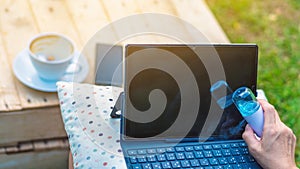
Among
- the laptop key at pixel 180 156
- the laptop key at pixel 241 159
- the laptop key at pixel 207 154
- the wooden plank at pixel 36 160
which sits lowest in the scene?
the wooden plank at pixel 36 160

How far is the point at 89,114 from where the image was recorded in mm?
1048

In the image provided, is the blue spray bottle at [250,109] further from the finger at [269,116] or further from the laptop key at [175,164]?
the laptop key at [175,164]

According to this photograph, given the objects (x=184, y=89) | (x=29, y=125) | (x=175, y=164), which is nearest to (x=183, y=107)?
(x=184, y=89)

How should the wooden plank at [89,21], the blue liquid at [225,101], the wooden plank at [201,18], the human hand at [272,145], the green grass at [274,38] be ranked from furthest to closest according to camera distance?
the green grass at [274,38]
the wooden plank at [201,18]
the wooden plank at [89,21]
the blue liquid at [225,101]
the human hand at [272,145]

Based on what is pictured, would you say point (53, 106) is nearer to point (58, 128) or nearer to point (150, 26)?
point (58, 128)

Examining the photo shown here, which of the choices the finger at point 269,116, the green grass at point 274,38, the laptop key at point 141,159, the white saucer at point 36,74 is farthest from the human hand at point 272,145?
the green grass at point 274,38

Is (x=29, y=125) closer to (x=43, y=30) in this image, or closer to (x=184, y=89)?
(x=43, y=30)

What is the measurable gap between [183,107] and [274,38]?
120 cm

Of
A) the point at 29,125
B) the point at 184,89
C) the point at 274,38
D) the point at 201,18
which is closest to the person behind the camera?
the point at 184,89

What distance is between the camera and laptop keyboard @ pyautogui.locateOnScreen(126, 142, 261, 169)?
956mm

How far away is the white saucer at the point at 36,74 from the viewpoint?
4.20 ft

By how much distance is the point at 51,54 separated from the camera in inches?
53.1

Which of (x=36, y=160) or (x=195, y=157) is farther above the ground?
(x=195, y=157)

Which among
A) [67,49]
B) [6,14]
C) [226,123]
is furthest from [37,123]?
[226,123]
